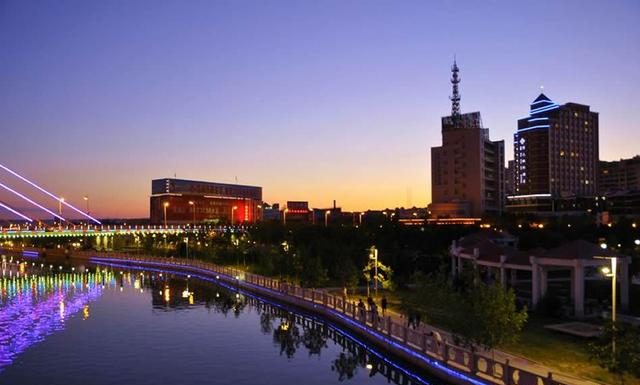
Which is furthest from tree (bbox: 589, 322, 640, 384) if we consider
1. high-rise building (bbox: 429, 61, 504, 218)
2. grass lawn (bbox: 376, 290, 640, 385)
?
high-rise building (bbox: 429, 61, 504, 218)

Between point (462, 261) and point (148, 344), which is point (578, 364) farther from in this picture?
point (462, 261)

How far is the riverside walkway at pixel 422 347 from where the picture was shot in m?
21.7

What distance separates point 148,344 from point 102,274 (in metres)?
54.5

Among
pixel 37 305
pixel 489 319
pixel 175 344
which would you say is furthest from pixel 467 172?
pixel 489 319

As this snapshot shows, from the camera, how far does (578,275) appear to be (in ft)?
124

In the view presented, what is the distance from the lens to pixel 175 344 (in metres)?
37.9

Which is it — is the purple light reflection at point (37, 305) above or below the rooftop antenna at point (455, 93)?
below

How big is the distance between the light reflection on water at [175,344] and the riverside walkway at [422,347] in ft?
3.21

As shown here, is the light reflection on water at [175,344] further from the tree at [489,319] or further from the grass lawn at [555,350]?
the grass lawn at [555,350]

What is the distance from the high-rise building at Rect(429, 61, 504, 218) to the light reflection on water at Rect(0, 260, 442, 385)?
101496 millimetres

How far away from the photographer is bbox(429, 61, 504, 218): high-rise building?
496ft

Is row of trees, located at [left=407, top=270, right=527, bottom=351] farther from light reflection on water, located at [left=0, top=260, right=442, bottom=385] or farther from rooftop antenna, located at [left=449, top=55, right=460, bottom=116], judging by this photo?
rooftop antenna, located at [left=449, top=55, right=460, bottom=116]

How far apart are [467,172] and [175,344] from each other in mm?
124852

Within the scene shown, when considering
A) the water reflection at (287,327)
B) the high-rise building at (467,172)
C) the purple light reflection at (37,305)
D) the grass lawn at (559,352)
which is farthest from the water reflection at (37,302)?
the high-rise building at (467,172)
